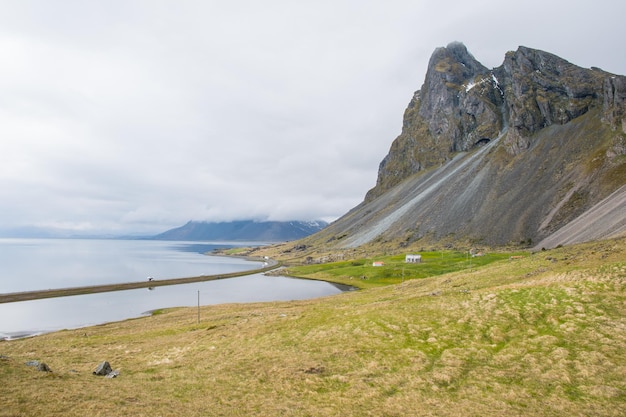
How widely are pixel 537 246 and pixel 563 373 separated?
4833 inches

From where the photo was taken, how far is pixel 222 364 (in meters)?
30.4

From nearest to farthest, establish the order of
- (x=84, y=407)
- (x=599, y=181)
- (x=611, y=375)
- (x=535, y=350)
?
(x=84, y=407) < (x=611, y=375) < (x=535, y=350) < (x=599, y=181)

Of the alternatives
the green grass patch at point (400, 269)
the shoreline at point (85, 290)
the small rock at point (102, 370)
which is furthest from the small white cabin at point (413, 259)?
the small rock at point (102, 370)

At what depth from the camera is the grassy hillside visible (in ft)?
66.5

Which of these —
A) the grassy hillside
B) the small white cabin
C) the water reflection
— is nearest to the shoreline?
the water reflection

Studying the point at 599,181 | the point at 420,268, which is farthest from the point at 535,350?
the point at 599,181

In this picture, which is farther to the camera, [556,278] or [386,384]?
[556,278]

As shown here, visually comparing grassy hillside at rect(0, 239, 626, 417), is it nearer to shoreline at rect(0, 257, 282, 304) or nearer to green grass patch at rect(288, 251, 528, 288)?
→ green grass patch at rect(288, 251, 528, 288)

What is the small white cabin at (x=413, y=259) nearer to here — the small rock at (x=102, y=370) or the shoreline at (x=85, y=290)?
the shoreline at (x=85, y=290)

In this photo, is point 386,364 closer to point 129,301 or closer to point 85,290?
point 129,301

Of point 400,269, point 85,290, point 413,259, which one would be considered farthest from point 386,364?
point 85,290

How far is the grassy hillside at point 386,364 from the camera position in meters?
20.3

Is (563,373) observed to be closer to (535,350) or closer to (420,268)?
(535,350)

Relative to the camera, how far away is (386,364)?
88.4ft
